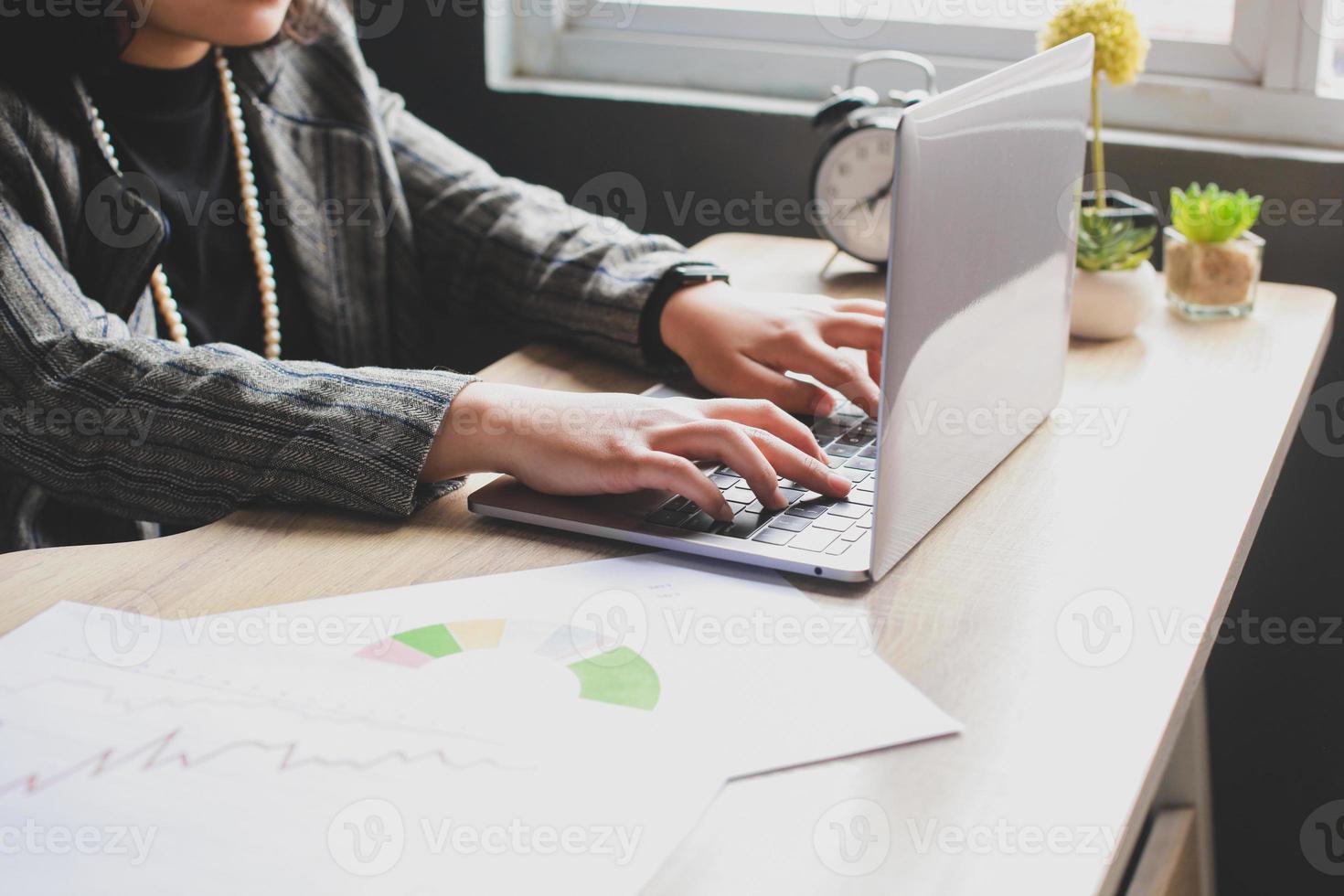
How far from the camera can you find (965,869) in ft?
1.55

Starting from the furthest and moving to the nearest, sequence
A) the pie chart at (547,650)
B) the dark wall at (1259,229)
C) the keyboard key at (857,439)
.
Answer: the dark wall at (1259,229), the keyboard key at (857,439), the pie chart at (547,650)

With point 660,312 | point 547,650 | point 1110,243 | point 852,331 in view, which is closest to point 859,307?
point 852,331

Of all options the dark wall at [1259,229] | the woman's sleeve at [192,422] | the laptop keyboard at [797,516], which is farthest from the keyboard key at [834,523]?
the dark wall at [1259,229]

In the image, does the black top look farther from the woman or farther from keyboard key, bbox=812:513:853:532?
keyboard key, bbox=812:513:853:532

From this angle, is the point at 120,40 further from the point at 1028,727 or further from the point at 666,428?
the point at 1028,727

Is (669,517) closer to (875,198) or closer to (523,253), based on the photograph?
(523,253)

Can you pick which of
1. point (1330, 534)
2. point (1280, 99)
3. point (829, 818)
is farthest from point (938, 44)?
point (829, 818)

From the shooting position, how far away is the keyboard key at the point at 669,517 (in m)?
0.74

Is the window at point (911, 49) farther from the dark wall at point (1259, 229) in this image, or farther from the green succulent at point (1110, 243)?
the green succulent at point (1110, 243)

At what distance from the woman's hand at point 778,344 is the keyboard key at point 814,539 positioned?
22 centimetres

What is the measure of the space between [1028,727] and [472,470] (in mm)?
374

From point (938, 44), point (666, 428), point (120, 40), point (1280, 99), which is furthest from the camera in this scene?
point (938, 44)

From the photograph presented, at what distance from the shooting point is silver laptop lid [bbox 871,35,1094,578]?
65cm

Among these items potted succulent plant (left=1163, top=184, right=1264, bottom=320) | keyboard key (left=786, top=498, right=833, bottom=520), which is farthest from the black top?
potted succulent plant (left=1163, top=184, right=1264, bottom=320)
